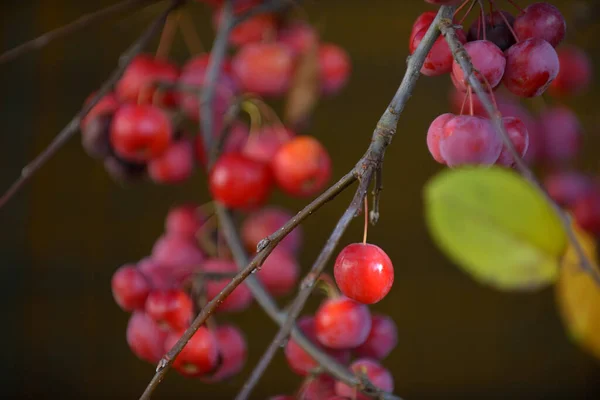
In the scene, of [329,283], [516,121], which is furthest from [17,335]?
[516,121]

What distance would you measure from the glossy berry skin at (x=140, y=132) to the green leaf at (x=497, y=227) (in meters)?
0.27

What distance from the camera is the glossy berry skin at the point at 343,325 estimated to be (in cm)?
41

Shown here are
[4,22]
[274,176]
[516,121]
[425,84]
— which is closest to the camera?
[516,121]

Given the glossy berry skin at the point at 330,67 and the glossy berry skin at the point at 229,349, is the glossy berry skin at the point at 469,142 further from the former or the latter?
the glossy berry skin at the point at 330,67

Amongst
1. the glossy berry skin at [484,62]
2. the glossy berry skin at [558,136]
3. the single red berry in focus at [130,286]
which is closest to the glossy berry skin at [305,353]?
the single red berry in focus at [130,286]

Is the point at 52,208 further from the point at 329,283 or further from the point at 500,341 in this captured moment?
the point at 500,341

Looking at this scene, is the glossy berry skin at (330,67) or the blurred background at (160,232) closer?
the glossy berry skin at (330,67)

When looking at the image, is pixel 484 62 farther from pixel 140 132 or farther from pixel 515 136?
pixel 140 132

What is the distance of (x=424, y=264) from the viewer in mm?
1104

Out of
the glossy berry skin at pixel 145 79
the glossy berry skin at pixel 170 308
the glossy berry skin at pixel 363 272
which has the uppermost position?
the glossy berry skin at pixel 145 79

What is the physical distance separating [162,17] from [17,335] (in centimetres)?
75

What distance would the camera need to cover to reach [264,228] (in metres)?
0.65

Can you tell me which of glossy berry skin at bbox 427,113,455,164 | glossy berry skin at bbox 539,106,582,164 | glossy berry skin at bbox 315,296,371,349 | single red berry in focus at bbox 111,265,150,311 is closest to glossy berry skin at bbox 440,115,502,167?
glossy berry skin at bbox 427,113,455,164

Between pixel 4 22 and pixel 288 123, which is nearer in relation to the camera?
pixel 288 123
